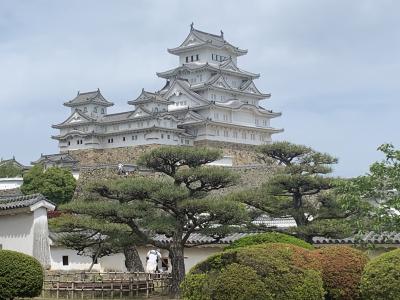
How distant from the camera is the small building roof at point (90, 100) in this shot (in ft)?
197

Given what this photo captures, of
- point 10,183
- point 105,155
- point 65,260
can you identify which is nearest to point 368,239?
point 65,260

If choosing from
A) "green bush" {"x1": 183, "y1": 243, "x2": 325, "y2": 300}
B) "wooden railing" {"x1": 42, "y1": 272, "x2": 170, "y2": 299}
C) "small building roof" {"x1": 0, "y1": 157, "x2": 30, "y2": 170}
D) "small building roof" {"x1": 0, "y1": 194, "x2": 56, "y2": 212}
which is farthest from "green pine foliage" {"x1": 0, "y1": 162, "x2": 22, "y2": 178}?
"green bush" {"x1": 183, "y1": 243, "x2": 325, "y2": 300}

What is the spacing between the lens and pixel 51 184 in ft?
131

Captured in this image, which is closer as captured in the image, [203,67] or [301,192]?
[301,192]

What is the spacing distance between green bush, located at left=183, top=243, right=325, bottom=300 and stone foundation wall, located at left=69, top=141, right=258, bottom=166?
43.9m

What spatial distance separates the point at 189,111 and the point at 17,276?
4359cm

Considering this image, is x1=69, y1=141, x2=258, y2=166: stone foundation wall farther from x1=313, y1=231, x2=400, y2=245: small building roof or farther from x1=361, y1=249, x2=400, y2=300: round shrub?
x1=361, y1=249, x2=400, y2=300: round shrub

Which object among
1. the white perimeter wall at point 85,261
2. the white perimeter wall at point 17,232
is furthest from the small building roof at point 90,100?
the white perimeter wall at point 17,232

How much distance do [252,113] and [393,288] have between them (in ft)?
164

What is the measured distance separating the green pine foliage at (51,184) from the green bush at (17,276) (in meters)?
26.7

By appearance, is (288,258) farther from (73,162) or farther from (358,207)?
(73,162)

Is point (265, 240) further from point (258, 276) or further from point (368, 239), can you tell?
point (368, 239)

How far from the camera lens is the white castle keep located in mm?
54594

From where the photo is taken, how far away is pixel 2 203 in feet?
61.7
